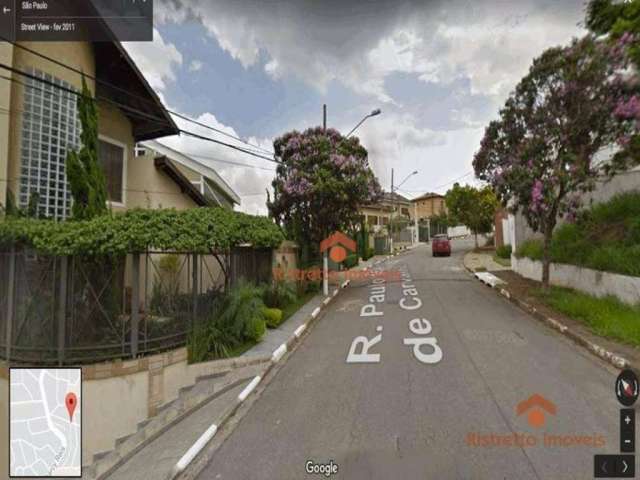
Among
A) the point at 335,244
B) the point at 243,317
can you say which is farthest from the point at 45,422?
the point at 335,244

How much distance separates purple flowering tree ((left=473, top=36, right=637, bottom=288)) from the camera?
738 cm

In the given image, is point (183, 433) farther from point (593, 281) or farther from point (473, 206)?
point (473, 206)

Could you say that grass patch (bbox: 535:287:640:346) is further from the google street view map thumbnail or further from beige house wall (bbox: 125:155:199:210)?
beige house wall (bbox: 125:155:199:210)

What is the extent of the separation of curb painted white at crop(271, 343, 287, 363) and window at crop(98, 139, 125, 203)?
6189 mm

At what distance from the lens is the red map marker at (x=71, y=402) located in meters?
4.37

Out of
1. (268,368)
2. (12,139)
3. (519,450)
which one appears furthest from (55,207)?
(519,450)

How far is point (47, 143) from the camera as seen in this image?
6559 mm

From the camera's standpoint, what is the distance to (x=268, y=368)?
5.45 metres

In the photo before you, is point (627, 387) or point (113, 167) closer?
point (627, 387)

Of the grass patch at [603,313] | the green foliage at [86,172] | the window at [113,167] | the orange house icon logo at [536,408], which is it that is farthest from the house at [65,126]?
the grass patch at [603,313]

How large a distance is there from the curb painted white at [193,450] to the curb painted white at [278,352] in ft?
6.78

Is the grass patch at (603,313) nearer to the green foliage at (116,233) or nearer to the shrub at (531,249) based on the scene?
the shrub at (531,249)

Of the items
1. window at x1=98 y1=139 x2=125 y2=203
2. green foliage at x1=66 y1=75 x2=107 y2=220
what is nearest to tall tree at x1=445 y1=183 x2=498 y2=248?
window at x1=98 y1=139 x2=125 y2=203

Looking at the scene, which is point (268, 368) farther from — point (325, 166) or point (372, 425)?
point (325, 166)
